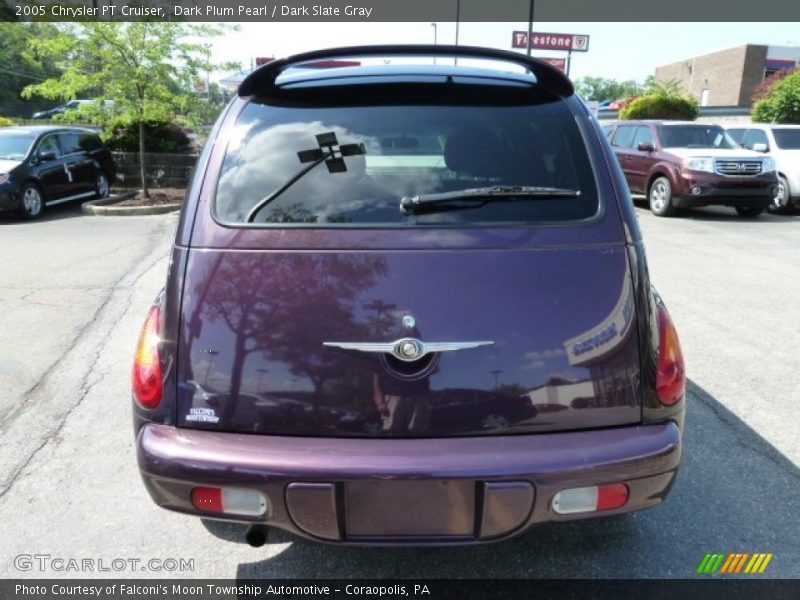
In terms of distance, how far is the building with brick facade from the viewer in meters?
49.6

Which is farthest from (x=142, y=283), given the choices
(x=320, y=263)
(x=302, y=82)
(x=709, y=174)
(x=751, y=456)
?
(x=709, y=174)

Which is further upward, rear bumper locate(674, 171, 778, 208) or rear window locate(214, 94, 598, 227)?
rear window locate(214, 94, 598, 227)

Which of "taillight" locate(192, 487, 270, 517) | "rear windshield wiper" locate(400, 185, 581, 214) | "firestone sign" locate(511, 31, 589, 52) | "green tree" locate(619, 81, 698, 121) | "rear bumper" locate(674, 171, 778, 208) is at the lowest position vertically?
"rear bumper" locate(674, 171, 778, 208)

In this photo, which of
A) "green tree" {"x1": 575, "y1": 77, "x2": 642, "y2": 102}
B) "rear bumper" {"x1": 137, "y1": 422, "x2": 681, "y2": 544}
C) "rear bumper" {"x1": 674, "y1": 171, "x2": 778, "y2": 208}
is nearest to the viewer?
"rear bumper" {"x1": 137, "y1": 422, "x2": 681, "y2": 544}

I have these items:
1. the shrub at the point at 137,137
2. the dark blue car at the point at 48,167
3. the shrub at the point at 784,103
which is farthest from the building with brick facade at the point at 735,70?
the dark blue car at the point at 48,167

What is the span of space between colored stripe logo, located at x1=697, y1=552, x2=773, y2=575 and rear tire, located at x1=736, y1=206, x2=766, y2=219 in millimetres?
11539

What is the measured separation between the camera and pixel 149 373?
6.66 ft

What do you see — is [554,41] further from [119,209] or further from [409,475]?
[409,475]

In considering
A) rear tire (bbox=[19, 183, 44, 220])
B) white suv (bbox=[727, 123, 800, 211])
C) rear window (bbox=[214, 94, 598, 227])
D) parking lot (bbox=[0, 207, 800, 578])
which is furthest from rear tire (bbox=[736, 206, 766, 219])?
rear tire (bbox=[19, 183, 44, 220])

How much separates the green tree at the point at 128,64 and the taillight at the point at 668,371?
39.8 ft

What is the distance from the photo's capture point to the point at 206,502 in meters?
1.93

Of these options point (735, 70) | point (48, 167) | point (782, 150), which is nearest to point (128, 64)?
point (48, 167)

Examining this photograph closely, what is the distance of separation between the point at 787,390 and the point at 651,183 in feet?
31.6

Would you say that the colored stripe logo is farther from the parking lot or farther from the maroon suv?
the maroon suv
